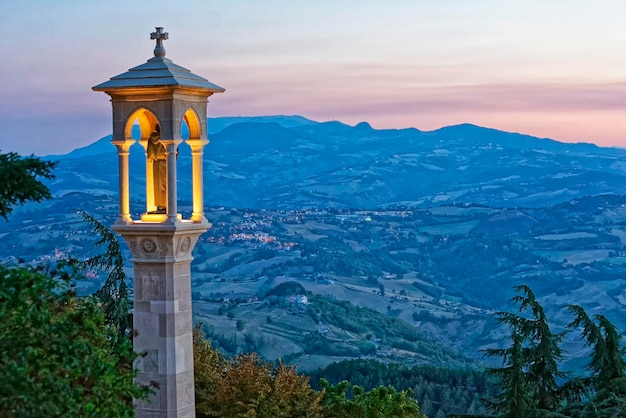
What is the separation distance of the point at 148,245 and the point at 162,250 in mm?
214

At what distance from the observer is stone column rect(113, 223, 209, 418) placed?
13.2 metres

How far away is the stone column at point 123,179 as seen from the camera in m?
13.6

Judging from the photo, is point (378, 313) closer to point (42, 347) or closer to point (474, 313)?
point (474, 313)

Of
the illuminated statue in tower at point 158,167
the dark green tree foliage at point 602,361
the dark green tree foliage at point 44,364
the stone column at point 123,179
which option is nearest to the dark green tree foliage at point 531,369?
the dark green tree foliage at point 602,361

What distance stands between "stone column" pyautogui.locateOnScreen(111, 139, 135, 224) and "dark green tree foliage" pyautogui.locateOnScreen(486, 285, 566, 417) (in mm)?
9828

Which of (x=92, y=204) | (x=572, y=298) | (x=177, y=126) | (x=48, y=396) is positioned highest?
(x=177, y=126)

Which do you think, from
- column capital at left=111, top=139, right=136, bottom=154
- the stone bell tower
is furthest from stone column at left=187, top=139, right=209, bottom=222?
column capital at left=111, top=139, right=136, bottom=154

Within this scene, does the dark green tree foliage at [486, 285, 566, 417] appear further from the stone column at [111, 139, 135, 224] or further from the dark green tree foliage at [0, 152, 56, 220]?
the dark green tree foliage at [0, 152, 56, 220]

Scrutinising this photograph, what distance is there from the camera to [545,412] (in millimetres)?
19141

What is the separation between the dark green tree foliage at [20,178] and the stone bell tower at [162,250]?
129 inches

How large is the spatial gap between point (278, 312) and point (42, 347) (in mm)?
129958

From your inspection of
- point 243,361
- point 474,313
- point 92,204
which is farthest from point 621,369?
point 92,204

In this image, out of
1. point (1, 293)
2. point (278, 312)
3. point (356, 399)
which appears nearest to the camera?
point (1, 293)

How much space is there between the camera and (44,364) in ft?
30.8
